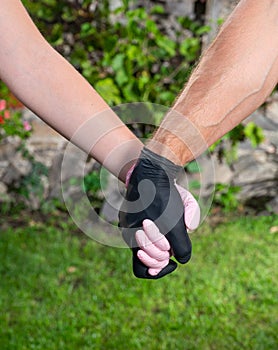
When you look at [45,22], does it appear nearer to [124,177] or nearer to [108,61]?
[108,61]

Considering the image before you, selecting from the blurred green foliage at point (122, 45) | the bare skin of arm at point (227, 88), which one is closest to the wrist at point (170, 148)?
the bare skin of arm at point (227, 88)

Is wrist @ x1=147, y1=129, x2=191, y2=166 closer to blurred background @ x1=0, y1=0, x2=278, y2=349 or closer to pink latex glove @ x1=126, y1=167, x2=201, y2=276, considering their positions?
pink latex glove @ x1=126, y1=167, x2=201, y2=276

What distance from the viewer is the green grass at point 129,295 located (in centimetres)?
356

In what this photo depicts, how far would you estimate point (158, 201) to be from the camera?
165cm

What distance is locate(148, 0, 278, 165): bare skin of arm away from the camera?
1.71 metres

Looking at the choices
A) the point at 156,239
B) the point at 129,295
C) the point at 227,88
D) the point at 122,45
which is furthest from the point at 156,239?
the point at 122,45

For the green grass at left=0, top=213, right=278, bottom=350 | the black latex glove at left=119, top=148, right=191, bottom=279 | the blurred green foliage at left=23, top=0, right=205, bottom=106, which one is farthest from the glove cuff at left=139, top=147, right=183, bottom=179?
the blurred green foliage at left=23, top=0, right=205, bottom=106

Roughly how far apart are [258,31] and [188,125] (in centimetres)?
29

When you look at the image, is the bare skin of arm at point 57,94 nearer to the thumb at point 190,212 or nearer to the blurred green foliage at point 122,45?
the thumb at point 190,212

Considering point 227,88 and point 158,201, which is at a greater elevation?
point 227,88

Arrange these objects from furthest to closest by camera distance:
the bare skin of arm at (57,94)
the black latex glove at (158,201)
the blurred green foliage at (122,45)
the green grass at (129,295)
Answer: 1. the blurred green foliage at (122,45)
2. the green grass at (129,295)
3. the bare skin of arm at (57,94)
4. the black latex glove at (158,201)

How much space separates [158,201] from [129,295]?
2353 millimetres

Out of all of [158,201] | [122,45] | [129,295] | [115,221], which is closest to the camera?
[158,201]

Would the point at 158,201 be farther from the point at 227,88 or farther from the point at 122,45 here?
the point at 122,45
